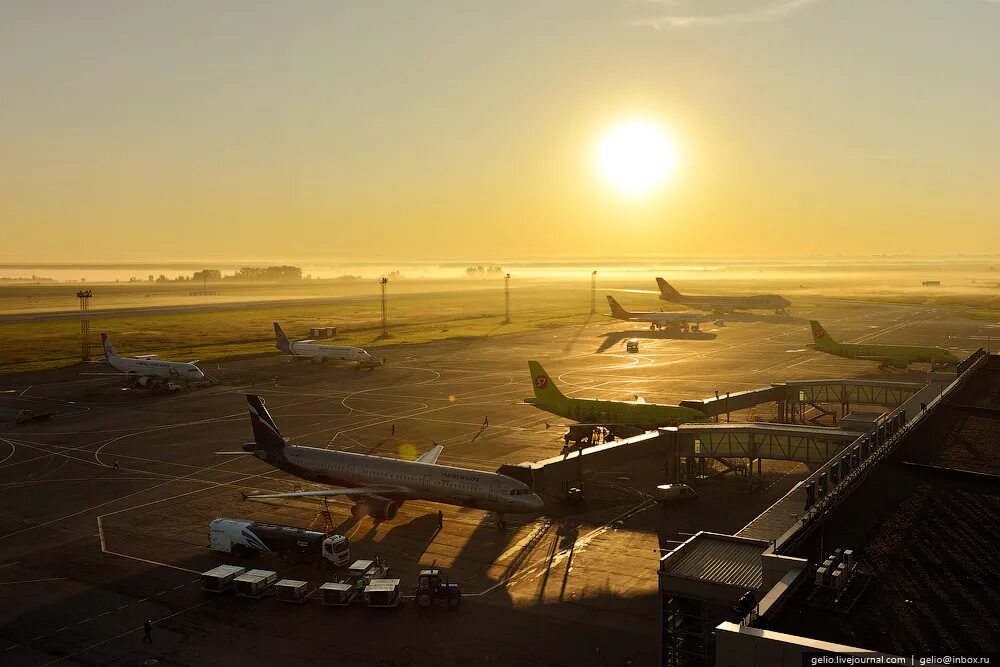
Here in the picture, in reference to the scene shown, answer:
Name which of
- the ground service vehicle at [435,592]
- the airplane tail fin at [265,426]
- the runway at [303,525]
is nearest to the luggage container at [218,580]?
the runway at [303,525]

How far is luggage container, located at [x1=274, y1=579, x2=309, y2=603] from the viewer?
156ft

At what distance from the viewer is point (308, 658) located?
40.3m

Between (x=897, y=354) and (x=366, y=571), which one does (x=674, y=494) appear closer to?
(x=366, y=571)

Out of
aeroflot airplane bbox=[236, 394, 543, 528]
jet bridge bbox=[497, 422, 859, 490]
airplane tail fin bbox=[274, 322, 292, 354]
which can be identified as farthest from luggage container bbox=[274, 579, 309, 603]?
airplane tail fin bbox=[274, 322, 292, 354]

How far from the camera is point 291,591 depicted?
1870 inches

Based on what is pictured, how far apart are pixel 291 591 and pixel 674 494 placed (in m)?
34.4

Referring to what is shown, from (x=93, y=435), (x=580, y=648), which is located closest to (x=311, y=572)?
(x=580, y=648)

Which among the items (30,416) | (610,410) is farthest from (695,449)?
(30,416)

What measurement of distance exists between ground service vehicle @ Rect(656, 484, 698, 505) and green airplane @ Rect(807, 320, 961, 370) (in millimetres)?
93422

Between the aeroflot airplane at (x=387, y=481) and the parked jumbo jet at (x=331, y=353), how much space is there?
83.8 m

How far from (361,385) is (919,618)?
374ft

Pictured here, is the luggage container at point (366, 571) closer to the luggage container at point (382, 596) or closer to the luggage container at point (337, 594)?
the luggage container at point (337, 594)

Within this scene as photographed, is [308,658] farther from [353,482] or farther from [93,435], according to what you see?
[93,435]

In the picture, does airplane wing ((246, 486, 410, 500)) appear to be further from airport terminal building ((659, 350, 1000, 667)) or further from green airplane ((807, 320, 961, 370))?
green airplane ((807, 320, 961, 370))
